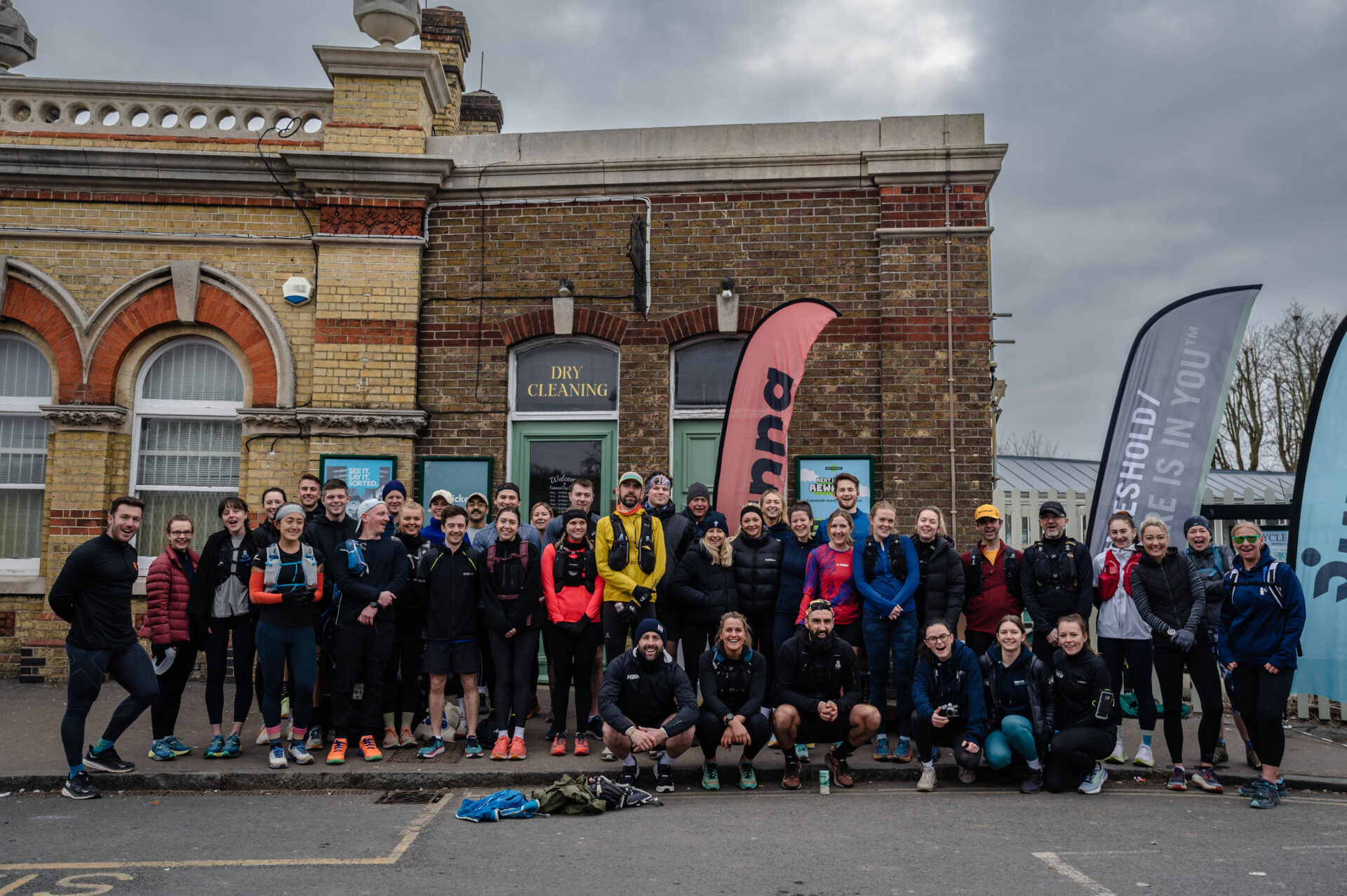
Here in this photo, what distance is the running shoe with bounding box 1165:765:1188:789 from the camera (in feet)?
22.2

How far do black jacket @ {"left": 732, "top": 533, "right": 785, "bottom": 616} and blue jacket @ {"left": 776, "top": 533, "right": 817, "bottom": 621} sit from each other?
5cm

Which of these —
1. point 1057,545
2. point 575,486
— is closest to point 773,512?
point 575,486

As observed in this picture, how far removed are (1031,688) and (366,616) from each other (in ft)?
16.1

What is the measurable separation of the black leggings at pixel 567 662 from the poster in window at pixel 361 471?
3.54 m

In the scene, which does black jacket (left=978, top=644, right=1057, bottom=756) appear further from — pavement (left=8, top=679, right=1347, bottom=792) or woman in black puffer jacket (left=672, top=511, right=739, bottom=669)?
woman in black puffer jacket (left=672, top=511, right=739, bottom=669)

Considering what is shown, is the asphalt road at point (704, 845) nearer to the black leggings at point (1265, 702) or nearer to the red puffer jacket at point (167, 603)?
the black leggings at point (1265, 702)

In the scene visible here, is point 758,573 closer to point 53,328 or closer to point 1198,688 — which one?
point 1198,688

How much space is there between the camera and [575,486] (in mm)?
7855

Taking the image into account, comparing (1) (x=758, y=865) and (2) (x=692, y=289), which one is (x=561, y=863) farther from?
(2) (x=692, y=289)

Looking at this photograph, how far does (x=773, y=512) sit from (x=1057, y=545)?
7.38 feet

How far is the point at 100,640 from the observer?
657cm

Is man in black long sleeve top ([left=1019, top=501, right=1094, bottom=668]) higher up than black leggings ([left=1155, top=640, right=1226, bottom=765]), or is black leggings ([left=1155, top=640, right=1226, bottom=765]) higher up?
man in black long sleeve top ([left=1019, top=501, right=1094, bottom=668])

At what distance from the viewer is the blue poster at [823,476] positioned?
390 inches

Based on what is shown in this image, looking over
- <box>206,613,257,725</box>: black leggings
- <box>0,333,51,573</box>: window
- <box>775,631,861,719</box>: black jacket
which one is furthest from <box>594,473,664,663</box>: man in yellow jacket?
<box>0,333,51,573</box>: window
